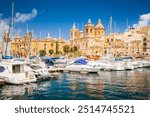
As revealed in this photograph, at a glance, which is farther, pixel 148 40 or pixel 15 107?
pixel 148 40

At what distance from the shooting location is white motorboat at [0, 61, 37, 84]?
8.38 m


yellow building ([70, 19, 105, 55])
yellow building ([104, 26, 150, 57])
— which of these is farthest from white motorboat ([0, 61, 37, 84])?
yellow building ([70, 19, 105, 55])

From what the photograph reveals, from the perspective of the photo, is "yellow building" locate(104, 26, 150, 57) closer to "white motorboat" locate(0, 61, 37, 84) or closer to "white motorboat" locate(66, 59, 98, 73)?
"white motorboat" locate(66, 59, 98, 73)

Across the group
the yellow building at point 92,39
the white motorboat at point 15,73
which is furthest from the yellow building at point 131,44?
the white motorboat at point 15,73

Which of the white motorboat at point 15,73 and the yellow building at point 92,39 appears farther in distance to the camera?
the yellow building at point 92,39

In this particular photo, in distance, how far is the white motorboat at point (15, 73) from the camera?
Result: 8.38 meters

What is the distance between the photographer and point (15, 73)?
8531 mm

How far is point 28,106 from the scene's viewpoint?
4367 mm

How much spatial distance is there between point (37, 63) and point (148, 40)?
15.1 metres

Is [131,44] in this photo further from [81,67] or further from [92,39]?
[81,67]

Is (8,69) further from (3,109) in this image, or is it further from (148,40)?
(148,40)

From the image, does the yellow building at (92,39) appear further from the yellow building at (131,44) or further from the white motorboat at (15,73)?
the white motorboat at (15,73)

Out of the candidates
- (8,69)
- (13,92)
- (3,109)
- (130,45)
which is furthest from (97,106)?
(130,45)

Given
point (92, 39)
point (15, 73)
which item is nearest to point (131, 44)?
point (92, 39)
